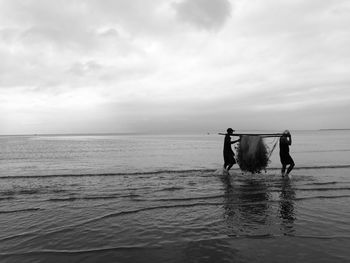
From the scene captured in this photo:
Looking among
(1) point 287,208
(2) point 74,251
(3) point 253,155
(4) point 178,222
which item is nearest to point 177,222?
(4) point 178,222

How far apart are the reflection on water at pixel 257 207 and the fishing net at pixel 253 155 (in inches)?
59.4

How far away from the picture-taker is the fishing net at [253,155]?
47.0 ft

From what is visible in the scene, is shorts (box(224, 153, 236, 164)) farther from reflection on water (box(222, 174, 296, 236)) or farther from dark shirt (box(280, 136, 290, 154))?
dark shirt (box(280, 136, 290, 154))

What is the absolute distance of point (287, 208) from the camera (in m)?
8.45

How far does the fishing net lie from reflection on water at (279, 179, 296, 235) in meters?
2.16

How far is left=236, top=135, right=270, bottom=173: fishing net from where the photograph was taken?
1432 cm

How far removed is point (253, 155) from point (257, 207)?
6.00 meters

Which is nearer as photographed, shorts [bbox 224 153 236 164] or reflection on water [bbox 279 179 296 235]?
reflection on water [bbox 279 179 296 235]

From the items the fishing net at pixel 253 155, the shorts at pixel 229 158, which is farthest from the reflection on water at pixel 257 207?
the shorts at pixel 229 158

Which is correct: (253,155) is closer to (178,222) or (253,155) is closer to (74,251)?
(178,222)

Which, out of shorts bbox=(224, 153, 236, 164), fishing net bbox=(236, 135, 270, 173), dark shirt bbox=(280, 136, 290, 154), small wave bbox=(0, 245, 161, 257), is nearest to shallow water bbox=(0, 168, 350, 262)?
small wave bbox=(0, 245, 161, 257)

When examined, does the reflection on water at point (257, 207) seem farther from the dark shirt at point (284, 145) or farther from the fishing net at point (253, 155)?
the dark shirt at point (284, 145)

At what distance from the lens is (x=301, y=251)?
17.9 ft

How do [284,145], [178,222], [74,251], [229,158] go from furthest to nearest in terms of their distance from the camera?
[229,158], [284,145], [178,222], [74,251]
